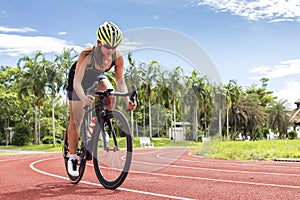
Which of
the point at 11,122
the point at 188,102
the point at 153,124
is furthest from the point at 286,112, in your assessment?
the point at 153,124

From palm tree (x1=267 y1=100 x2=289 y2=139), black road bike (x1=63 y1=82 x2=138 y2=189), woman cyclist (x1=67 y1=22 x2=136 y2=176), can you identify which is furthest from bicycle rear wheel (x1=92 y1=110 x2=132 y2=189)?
palm tree (x1=267 y1=100 x2=289 y2=139)

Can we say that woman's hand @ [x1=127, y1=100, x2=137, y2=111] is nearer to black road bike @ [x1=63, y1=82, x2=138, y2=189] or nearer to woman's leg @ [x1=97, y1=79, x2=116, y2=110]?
black road bike @ [x1=63, y1=82, x2=138, y2=189]

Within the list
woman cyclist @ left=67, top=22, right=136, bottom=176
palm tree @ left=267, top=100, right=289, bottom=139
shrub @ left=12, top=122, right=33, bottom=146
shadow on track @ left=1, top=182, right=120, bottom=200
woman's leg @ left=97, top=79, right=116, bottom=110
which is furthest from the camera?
palm tree @ left=267, top=100, right=289, bottom=139

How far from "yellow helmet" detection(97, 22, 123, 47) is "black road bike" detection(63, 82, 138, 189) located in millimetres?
645

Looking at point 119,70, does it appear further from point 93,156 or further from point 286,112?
point 286,112

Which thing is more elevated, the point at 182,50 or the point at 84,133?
the point at 182,50

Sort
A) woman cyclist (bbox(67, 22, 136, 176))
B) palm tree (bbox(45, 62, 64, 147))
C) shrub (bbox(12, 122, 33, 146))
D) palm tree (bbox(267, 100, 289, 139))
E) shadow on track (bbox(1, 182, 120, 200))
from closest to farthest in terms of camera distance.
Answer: shadow on track (bbox(1, 182, 120, 200))
woman cyclist (bbox(67, 22, 136, 176))
palm tree (bbox(45, 62, 64, 147))
shrub (bbox(12, 122, 33, 146))
palm tree (bbox(267, 100, 289, 139))

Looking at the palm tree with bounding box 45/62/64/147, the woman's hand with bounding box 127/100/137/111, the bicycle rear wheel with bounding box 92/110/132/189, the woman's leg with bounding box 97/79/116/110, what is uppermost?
the palm tree with bounding box 45/62/64/147

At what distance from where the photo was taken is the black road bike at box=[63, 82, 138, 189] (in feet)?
19.1

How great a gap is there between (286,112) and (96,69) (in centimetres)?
8240

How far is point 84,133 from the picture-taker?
6.62 metres

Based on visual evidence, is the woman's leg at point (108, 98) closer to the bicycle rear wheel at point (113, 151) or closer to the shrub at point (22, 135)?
the bicycle rear wheel at point (113, 151)

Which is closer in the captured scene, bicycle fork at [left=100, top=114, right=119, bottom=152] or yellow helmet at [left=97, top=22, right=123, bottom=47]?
yellow helmet at [left=97, top=22, right=123, bottom=47]

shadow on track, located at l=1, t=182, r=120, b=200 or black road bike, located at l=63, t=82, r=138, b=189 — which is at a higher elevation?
black road bike, located at l=63, t=82, r=138, b=189
